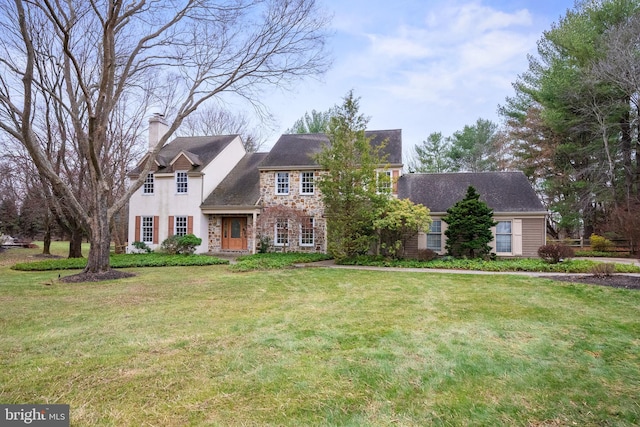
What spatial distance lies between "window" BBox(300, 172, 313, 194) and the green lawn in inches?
433

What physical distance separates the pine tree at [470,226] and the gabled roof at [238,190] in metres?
9.42

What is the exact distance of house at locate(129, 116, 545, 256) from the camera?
17547 mm

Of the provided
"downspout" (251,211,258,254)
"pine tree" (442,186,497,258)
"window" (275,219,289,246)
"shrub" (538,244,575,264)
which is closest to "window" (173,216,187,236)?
"downspout" (251,211,258,254)

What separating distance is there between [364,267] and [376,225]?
1.69 meters

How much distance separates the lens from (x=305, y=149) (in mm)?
19469

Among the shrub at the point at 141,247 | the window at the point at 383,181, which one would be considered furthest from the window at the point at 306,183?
the shrub at the point at 141,247

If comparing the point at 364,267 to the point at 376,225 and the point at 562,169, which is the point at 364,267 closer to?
the point at 376,225

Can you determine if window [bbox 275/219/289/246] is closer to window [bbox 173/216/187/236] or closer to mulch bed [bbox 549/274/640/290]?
window [bbox 173/216/187/236]

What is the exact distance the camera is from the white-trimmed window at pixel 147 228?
19598mm

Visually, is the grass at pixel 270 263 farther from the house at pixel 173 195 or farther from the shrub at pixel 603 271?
the shrub at pixel 603 271

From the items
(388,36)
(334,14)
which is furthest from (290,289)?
(334,14)

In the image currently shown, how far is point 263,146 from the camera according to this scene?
106 feet

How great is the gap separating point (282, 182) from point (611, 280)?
1361 cm

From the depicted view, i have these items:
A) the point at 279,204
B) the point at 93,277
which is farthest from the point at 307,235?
the point at 93,277
